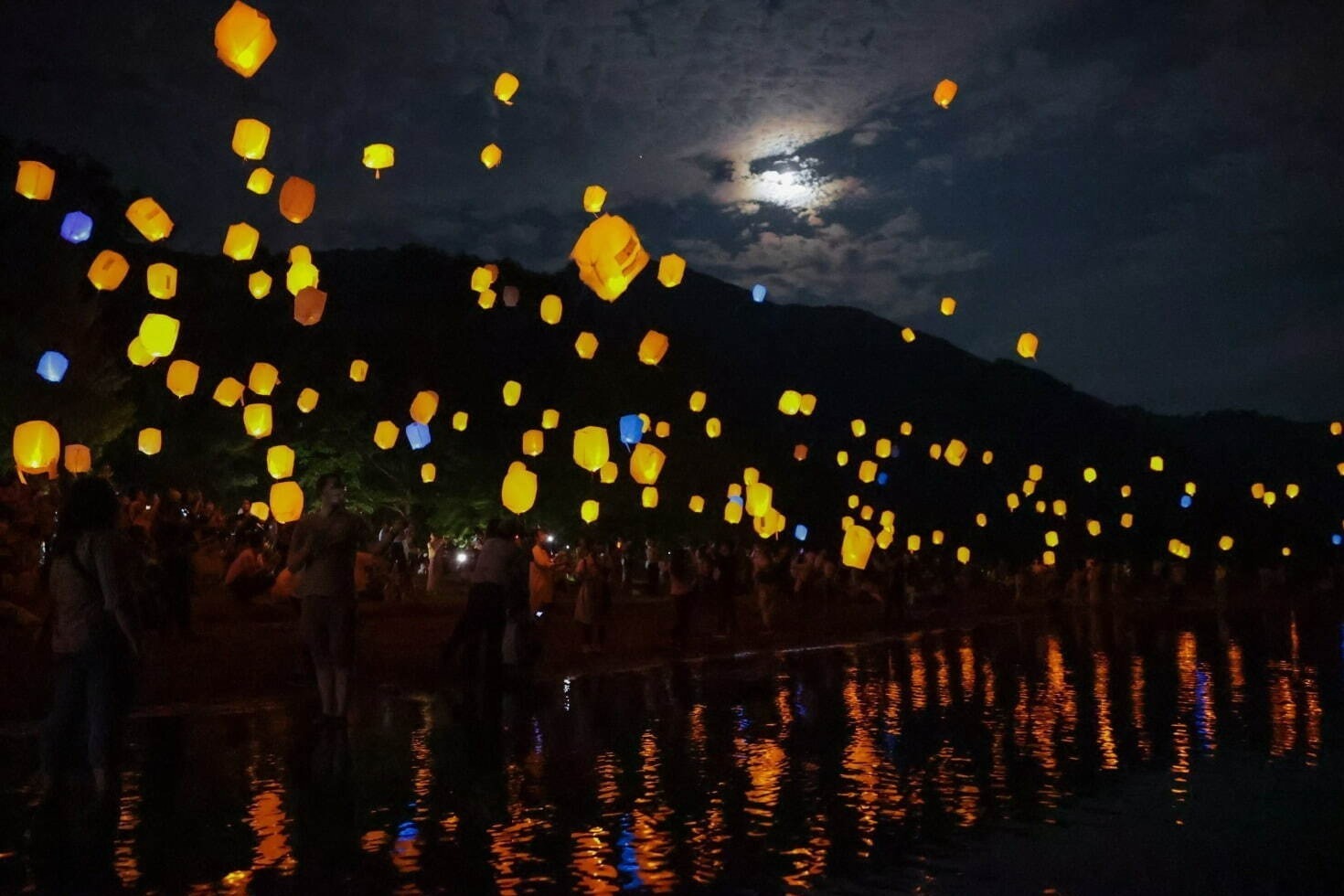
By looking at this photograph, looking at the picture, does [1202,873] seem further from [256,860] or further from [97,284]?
[97,284]

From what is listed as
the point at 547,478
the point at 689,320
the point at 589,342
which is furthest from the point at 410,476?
the point at 689,320

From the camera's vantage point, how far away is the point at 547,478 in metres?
44.0

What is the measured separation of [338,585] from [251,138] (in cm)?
954

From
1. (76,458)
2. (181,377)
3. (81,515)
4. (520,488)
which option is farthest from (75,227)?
(81,515)

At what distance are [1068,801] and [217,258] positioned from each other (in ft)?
155

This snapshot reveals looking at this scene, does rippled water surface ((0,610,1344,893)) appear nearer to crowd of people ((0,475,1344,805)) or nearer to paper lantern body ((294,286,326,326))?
crowd of people ((0,475,1344,805))

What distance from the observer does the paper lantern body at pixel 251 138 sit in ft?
61.3

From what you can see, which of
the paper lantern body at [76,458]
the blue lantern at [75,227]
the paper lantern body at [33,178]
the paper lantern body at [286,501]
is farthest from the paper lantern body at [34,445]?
the paper lantern body at [286,501]

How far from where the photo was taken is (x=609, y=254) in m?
15.4

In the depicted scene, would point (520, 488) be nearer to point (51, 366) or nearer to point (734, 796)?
point (51, 366)

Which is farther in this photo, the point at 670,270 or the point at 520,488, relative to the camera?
the point at 520,488

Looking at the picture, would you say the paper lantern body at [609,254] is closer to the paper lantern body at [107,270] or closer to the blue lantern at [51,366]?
the paper lantern body at [107,270]

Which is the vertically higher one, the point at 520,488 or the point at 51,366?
the point at 51,366

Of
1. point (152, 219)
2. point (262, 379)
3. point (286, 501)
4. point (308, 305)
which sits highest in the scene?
point (152, 219)
